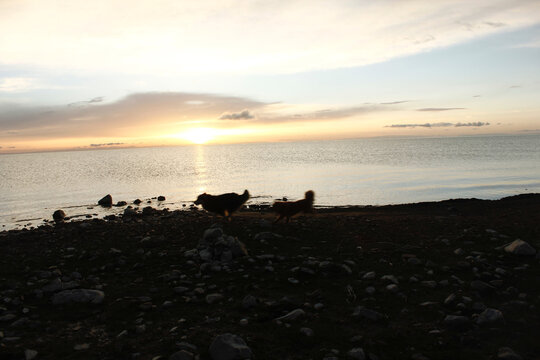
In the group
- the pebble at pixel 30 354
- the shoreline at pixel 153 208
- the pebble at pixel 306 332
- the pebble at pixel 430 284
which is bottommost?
the shoreline at pixel 153 208

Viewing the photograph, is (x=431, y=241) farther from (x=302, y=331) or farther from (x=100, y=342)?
(x=100, y=342)

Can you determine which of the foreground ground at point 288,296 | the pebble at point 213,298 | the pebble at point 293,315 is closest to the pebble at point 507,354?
the foreground ground at point 288,296

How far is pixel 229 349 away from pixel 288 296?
2.47 meters

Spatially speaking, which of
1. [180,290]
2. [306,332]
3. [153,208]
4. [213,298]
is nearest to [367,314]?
[306,332]

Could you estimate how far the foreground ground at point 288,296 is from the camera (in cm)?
537

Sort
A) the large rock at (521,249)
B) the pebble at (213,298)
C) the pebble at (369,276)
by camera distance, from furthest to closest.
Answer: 1. the large rock at (521,249)
2. the pebble at (369,276)
3. the pebble at (213,298)

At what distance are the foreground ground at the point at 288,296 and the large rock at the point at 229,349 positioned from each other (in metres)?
0.19

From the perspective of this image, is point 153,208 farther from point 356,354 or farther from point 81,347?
point 356,354

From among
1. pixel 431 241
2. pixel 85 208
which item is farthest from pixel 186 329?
pixel 85 208

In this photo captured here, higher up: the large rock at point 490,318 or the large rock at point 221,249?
the large rock at point 221,249

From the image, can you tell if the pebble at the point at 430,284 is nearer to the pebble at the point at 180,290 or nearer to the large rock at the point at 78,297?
the pebble at the point at 180,290

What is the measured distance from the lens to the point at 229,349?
4.99 m

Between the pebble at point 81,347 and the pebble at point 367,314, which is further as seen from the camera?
the pebble at point 367,314

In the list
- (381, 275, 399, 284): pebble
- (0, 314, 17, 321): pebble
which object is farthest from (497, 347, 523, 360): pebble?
(0, 314, 17, 321): pebble
